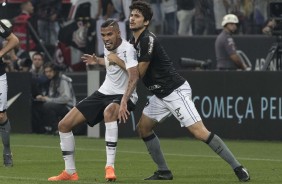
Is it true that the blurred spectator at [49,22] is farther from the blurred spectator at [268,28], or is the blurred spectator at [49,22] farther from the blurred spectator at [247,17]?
the blurred spectator at [268,28]

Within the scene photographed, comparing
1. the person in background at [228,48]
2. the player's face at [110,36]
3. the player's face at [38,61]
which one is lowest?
the player's face at [38,61]

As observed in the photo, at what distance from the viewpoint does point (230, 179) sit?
13.8 metres

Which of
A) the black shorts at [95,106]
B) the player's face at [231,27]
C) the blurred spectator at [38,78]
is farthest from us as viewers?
the blurred spectator at [38,78]

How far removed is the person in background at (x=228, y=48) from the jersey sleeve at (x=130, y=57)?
30.5 feet

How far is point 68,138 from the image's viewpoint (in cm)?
1348

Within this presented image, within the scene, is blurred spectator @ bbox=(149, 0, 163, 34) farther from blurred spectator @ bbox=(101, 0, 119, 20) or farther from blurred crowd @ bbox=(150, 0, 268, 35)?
blurred spectator @ bbox=(101, 0, 119, 20)

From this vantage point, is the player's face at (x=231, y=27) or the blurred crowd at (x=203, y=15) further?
the blurred crowd at (x=203, y=15)

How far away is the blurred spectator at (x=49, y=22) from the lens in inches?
1040

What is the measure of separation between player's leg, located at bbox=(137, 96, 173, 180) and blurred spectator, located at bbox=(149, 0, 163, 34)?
37.4ft

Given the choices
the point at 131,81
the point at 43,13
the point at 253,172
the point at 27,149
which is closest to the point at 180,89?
the point at 131,81

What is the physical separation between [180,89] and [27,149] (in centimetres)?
673

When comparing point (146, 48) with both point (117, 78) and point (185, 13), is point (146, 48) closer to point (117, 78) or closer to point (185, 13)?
point (117, 78)

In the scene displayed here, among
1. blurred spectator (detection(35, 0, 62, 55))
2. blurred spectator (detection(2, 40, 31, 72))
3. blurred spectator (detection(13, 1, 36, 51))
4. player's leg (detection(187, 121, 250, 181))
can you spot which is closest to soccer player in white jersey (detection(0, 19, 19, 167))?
player's leg (detection(187, 121, 250, 181))

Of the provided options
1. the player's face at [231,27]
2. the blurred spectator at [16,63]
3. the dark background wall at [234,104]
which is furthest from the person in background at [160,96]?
the blurred spectator at [16,63]
